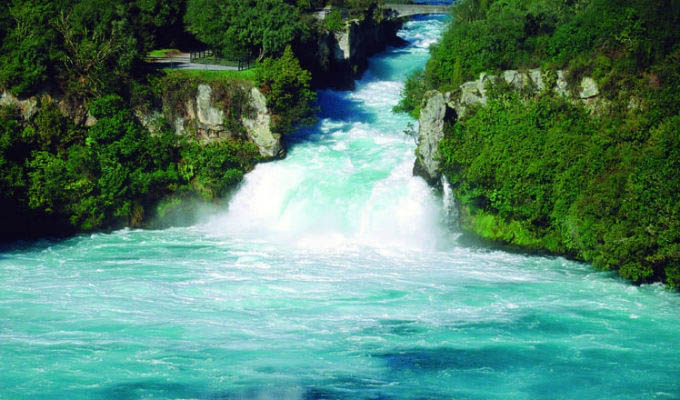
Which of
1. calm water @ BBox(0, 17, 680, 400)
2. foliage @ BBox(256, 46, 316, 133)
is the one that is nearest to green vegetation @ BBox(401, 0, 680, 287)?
calm water @ BBox(0, 17, 680, 400)

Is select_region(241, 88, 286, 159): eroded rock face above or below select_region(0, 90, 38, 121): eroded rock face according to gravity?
below

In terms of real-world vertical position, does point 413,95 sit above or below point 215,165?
above

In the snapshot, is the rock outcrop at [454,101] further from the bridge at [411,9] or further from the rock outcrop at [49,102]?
the bridge at [411,9]

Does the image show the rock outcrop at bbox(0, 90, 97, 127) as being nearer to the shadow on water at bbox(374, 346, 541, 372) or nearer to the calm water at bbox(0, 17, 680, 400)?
the calm water at bbox(0, 17, 680, 400)

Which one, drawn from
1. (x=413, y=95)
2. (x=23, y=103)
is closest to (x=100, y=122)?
(x=23, y=103)

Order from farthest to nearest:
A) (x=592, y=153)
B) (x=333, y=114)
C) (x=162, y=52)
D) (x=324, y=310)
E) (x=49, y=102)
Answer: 1. (x=162, y=52)
2. (x=333, y=114)
3. (x=49, y=102)
4. (x=592, y=153)
5. (x=324, y=310)

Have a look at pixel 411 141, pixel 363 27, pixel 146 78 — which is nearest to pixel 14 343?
pixel 146 78

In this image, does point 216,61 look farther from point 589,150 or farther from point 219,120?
point 589,150
